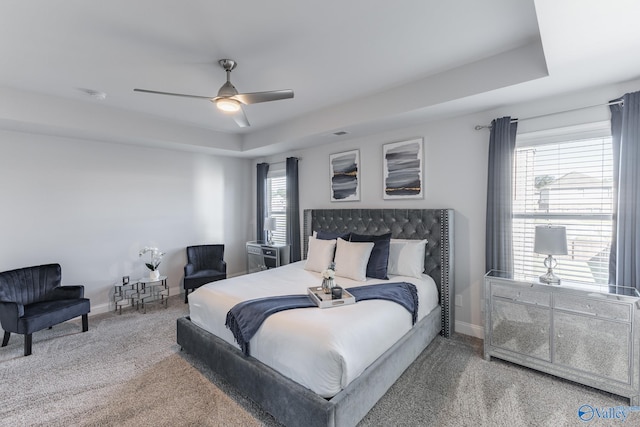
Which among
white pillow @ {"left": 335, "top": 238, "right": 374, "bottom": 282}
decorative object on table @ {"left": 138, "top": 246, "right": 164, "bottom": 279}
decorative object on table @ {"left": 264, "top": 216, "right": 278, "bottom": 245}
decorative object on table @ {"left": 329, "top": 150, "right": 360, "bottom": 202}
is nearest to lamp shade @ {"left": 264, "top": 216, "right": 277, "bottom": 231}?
decorative object on table @ {"left": 264, "top": 216, "right": 278, "bottom": 245}

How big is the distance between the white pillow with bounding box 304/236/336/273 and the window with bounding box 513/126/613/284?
211 centimetres

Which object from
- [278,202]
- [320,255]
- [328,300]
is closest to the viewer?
[328,300]

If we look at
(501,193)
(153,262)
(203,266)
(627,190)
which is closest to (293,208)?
(203,266)

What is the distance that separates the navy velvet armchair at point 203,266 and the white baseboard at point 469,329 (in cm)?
356

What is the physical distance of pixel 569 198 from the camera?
2.84 m

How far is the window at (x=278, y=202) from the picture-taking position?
A: 567cm

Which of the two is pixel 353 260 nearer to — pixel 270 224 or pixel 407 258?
pixel 407 258

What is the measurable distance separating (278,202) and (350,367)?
424cm

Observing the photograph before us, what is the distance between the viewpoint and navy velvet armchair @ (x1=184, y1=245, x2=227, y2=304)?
4520 mm

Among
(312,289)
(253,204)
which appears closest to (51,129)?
(253,204)

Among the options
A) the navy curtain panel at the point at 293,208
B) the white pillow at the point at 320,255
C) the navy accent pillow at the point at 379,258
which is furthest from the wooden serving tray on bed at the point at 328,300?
the navy curtain panel at the point at 293,208

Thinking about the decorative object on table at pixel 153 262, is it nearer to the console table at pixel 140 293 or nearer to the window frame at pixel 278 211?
the console table at pixel 140 293

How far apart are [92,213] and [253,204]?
2.83 metres

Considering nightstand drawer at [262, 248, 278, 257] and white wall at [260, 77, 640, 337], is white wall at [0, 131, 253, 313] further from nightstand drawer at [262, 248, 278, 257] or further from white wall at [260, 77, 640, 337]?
white wall at [260, 77, 640, 337]
